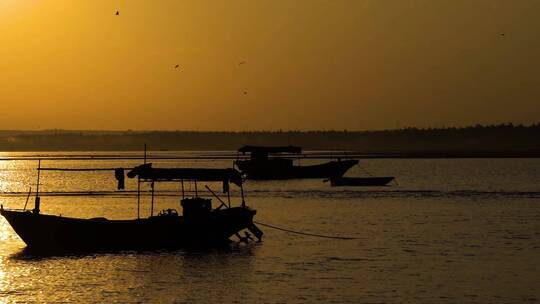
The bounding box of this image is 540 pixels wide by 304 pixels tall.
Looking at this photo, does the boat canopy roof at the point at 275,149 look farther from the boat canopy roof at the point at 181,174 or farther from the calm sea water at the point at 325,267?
the boat canopy roof at the point at 181,174

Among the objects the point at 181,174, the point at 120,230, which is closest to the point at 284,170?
the point at 181,174

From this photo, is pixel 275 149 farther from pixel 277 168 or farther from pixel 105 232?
pixel 105 232

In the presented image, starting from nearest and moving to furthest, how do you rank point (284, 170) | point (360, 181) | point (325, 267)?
point (325, 267)
point (360, 181)
point (284, 170)

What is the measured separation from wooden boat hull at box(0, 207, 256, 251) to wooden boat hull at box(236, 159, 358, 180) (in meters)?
78.1

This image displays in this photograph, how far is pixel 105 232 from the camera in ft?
146

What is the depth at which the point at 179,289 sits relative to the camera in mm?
34812

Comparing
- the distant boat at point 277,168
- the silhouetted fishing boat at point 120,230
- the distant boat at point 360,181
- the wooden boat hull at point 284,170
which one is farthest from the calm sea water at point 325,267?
the wooden boat hull at point 284,170

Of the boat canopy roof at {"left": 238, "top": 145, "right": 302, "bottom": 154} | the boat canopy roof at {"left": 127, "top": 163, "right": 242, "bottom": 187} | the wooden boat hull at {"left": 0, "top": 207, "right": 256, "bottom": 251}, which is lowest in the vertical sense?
the wooden boat hull at {"left": 0, "top": 207, "right": 256, "bottom": 251}

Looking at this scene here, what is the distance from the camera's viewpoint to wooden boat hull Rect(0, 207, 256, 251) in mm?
44406

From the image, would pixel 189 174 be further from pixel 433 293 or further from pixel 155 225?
pixel 433 293

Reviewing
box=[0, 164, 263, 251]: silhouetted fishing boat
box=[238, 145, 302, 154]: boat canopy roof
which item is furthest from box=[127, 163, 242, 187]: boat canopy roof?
box=[238, 145, 302, 154]: boat canopy roof

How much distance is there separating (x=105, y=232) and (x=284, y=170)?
81.1 meters

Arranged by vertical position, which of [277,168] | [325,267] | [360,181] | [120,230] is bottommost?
[325,267]

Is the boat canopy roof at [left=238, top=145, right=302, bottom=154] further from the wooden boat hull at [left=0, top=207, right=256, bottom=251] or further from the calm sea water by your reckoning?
the wooden boat hull at [left=0, top=207, right=256, bottom=251]
